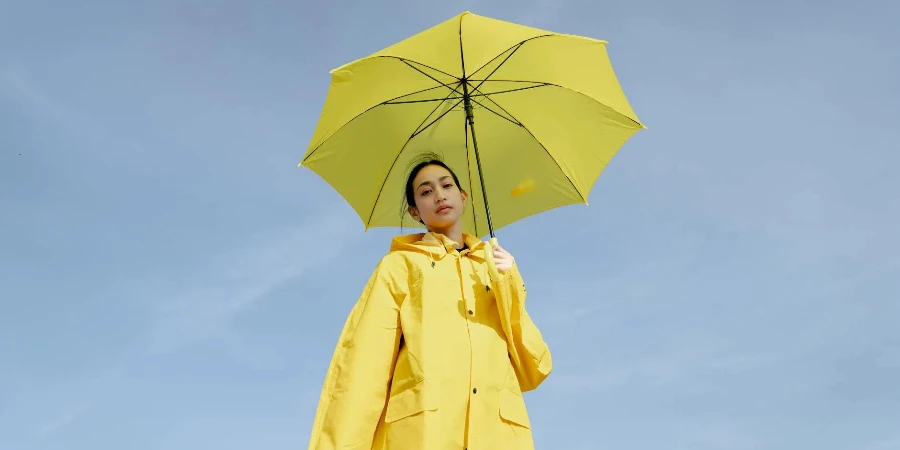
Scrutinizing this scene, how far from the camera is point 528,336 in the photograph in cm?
483

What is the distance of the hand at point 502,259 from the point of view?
15.6ft

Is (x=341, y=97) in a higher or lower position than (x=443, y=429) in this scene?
higher

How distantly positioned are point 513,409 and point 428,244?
122 centimetres

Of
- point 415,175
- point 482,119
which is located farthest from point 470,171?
point 415,175

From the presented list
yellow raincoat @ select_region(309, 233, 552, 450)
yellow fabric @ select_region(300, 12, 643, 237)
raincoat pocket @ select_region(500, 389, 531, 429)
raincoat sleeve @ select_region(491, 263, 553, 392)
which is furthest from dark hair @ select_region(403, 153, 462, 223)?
raincoat pocket @ select_region(500, 389, 531, 429)

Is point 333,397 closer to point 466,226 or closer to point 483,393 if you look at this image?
point 483,393

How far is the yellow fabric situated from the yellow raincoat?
949 millimetres

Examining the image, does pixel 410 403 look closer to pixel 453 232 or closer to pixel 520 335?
pixel 520 335

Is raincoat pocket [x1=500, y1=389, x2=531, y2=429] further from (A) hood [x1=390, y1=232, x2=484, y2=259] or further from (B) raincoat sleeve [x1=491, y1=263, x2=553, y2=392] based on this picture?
(A) hood [x1=390, y1=232, x2=484, y2=259]

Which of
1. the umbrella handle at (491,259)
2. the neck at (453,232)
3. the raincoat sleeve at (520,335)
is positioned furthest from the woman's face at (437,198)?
the raincoat sleeve at (520,335)

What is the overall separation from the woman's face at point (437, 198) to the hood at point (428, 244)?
134mm

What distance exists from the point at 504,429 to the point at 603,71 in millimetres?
2764

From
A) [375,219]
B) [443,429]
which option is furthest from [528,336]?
[375,219]

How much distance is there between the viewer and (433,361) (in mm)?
Result: 4461
